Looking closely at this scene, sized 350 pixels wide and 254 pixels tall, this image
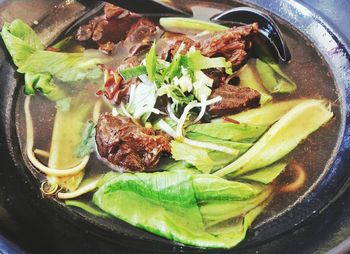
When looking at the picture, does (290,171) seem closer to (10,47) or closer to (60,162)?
(60,162)

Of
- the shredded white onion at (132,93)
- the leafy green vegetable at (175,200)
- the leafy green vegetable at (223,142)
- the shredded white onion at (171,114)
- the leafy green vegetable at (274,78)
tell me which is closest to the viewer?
the leafy green vegetable at (175,200)

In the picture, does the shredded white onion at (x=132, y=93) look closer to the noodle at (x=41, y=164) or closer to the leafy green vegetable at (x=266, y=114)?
the noodle at (x=41, y=164)

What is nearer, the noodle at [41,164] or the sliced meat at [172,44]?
the noodle at [41,164]

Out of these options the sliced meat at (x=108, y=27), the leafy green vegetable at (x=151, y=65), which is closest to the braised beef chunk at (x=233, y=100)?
the leafy green vegetable at (x=151, y=65)

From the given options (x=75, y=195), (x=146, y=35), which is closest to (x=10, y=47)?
(x=146, y=35)

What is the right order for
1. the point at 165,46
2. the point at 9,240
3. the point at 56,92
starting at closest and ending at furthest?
1. the point at 9,240
2. the point at 56,92
3. the point at 165,46

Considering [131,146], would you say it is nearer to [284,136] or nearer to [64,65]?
[284,136]

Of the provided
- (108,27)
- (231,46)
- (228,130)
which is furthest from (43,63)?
(228,130)
